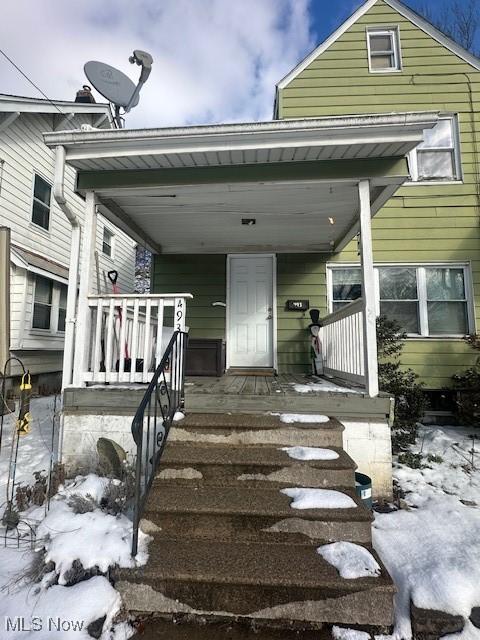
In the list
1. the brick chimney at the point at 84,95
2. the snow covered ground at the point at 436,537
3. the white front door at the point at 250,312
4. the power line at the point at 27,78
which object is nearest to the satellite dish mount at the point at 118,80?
the power line at the point at 27,78

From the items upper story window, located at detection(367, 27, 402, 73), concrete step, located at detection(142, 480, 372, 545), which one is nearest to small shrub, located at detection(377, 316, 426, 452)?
concrete step, located at detection(142, 480, 372, 545)

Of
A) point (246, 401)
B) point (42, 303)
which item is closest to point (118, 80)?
point (42, 303)

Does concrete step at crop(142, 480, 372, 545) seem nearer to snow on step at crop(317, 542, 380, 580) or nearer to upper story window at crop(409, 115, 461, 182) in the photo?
snow on step at crop(317, 542, 380, 580)

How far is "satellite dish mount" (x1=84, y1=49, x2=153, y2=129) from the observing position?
6.11 metres

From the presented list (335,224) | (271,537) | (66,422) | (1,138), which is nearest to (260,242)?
(335,224)

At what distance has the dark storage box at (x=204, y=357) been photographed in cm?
521

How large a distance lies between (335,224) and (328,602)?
4.38 metres

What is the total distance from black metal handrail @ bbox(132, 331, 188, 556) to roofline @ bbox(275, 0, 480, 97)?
5.55 metres

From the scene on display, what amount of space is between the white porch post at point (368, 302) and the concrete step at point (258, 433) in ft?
2.03

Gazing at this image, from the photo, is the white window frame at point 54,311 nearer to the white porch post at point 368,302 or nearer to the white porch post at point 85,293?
the white porch post at point 85,293

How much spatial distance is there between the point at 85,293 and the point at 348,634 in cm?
340

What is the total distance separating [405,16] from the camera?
6.56 meters

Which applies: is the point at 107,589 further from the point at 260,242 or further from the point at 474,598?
the point at 260,242

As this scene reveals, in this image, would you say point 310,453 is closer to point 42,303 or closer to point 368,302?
point 368,302
